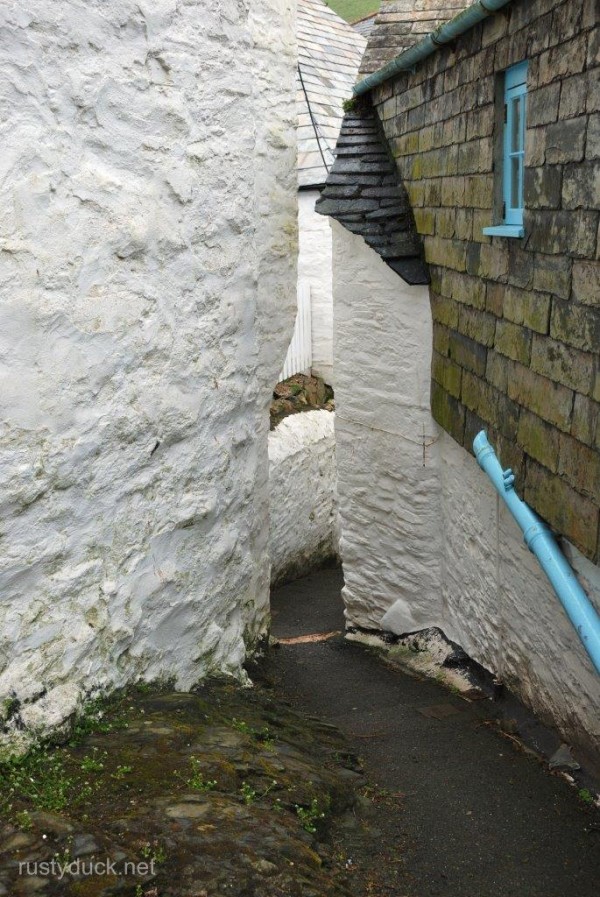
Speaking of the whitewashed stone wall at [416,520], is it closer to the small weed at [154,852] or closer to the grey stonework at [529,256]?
the grey stonework at [529,256]

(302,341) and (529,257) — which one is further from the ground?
(529,257)

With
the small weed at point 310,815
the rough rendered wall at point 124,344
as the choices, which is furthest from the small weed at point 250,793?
the rough rendered wall at point 124,344

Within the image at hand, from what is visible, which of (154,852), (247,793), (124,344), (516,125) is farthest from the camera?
(516,125)

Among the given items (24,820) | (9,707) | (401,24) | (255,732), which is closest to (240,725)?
(255,732)

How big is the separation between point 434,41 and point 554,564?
3.64m

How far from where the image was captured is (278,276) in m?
7.76

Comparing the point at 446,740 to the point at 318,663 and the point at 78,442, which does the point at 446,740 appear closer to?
the point at 318,663

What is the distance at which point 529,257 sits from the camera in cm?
512

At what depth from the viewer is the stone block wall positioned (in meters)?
4.37

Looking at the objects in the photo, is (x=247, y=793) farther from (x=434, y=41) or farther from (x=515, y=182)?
(x=434, y=41)

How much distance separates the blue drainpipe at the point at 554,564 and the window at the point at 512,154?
1392mm

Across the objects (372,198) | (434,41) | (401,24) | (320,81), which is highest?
(320,81)

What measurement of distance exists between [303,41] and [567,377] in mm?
12839

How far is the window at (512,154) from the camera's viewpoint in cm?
536
